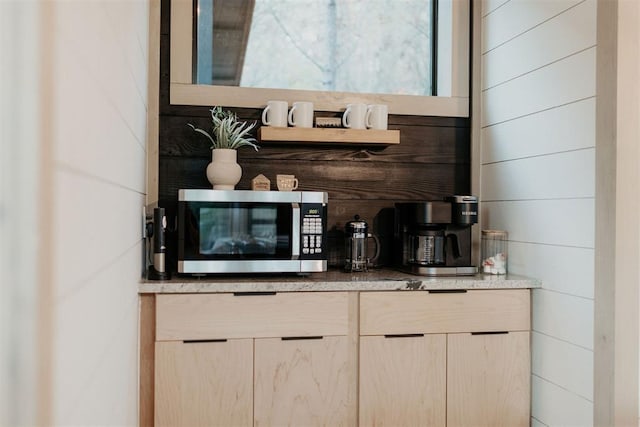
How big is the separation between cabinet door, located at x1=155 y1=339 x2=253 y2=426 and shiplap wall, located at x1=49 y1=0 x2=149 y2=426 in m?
0.28

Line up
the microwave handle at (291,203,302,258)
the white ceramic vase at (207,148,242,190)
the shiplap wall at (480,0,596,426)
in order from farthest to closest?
the white ceramic vase at (207,148,242,190)
the microwave handle at (291,203,302,258)
the shiplap wall at (480,0,596,426)

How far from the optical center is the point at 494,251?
248cm

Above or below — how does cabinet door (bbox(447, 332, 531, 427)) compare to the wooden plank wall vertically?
below

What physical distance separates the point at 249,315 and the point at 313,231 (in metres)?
0.41

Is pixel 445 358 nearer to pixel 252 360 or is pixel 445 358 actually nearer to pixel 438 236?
pixel 438 236

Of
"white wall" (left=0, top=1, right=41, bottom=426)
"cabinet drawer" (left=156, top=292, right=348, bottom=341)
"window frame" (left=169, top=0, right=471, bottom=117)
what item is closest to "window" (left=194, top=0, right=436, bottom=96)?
"window frame" (left=169, top=0, right=471, bottom=117)

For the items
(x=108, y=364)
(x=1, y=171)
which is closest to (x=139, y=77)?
(x=108, y=364)

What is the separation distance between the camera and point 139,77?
1954 mm

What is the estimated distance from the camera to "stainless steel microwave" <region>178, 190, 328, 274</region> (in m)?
2.12

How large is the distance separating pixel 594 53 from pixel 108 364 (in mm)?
1797

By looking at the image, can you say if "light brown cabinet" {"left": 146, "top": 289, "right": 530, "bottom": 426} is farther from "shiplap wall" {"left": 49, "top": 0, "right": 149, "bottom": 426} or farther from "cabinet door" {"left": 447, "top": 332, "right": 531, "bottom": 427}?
"shiplap wall" {"left": 49, "top": 0, "right": 149, "bottom": 426}

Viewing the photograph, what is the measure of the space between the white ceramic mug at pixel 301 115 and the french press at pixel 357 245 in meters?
0.46

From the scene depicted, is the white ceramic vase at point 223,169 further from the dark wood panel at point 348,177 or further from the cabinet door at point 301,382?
the cabinet door at point 301,382

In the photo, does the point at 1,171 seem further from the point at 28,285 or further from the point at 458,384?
the point at 458,384
